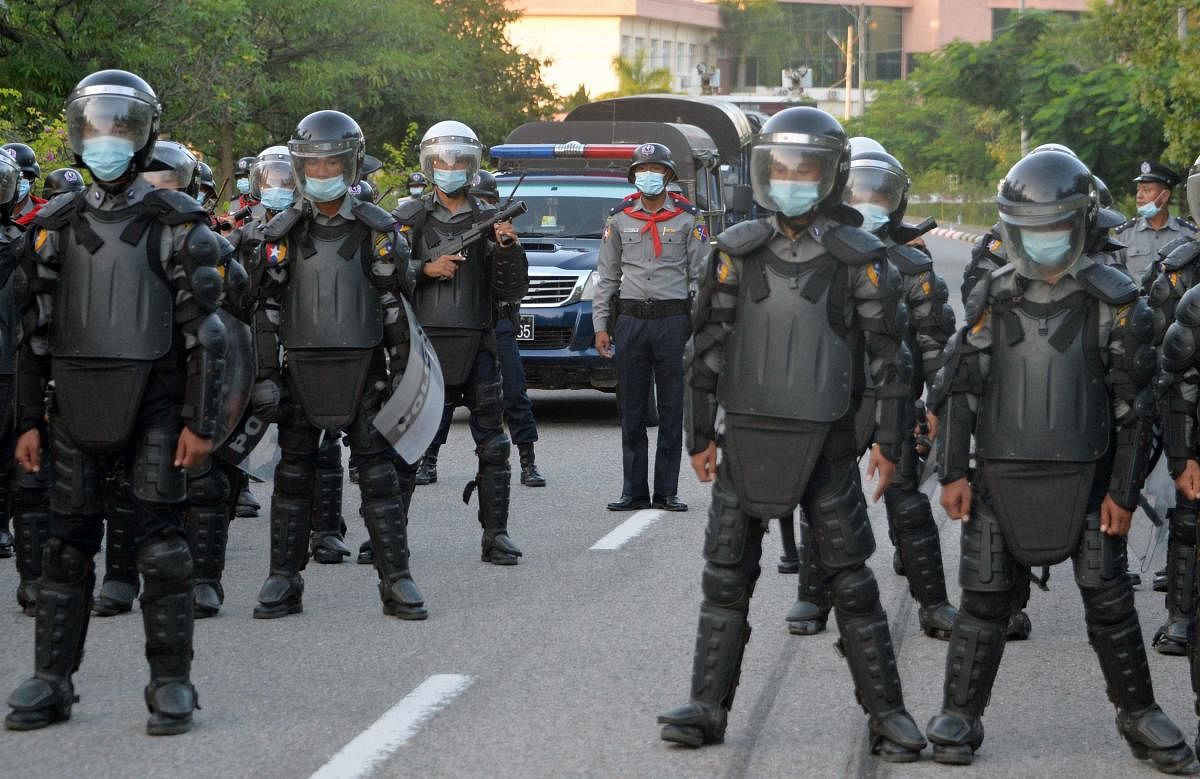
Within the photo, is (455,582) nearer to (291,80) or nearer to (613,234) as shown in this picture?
(613,234)

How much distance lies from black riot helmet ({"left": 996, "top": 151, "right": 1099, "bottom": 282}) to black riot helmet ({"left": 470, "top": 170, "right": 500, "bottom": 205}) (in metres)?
4.48

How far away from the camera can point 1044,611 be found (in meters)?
8.52

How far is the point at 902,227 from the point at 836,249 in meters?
2.14

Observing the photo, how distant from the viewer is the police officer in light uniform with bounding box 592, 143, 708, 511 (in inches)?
452

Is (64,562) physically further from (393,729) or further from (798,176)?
(798,176)

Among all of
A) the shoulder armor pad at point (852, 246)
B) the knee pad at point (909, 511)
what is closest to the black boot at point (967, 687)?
the shoulder armor pad at point (852, 246)

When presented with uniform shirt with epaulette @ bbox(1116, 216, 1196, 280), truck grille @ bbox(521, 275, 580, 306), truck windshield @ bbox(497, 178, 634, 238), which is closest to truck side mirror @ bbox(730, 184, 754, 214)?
truck windshield @ bbox(497, 178, 634, 238)

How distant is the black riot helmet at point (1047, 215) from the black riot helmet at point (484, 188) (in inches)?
176

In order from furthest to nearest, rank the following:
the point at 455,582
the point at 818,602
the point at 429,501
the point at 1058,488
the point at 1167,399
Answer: the point at 429,501
the point at 455,582
the point at 818,602
the point at 1167,399
the point at 1058,488

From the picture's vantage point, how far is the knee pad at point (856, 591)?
5973mm

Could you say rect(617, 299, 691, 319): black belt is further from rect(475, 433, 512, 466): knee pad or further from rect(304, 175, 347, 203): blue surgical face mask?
rect(304, 175, 347, 203): blue surgical face mask

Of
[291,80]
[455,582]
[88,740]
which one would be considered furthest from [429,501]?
[291,80]

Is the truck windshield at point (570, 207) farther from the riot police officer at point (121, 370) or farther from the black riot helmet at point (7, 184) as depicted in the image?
the riot police officer at point (121, 370)

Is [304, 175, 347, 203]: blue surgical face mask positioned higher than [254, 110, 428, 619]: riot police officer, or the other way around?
[304, 175, 347, 203]: blue surgical face mask
